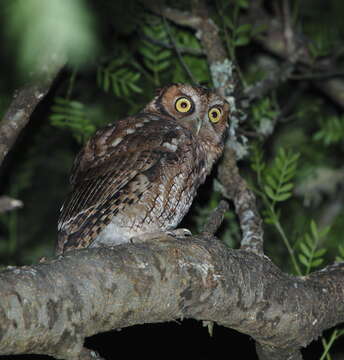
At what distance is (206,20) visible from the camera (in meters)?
3.91

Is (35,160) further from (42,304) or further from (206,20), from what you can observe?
(42,304)

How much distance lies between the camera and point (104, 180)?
112 inches

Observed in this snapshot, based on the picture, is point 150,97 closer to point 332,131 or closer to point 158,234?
point 332,131

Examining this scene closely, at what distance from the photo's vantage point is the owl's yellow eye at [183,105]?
132 inches

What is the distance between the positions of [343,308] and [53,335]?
1449mm

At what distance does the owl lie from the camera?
9.23ft

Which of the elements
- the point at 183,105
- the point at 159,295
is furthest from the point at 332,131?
the point at 159,295

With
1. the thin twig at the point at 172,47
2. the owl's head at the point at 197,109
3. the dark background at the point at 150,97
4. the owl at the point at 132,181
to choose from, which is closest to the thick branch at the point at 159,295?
the owl at the point at 132,181

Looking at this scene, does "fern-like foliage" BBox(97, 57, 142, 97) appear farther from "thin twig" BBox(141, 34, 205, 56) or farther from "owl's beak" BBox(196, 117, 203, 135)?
"owl's beak" BBox(196, 117, 203, 135)

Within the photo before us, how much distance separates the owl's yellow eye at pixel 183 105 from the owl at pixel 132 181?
0.09 m

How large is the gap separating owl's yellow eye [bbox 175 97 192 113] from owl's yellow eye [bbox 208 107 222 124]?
4.3 inches

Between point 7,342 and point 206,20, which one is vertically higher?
point 206,20

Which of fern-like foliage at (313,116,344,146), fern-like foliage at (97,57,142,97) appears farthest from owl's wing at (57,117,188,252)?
fern-like foliage at (313,116,344,146)

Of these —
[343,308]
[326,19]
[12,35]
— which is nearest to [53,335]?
[12,35]
